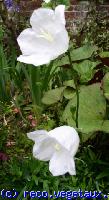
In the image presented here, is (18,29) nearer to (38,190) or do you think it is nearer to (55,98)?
(55,98)

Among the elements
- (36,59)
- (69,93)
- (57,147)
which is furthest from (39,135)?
(69,93)

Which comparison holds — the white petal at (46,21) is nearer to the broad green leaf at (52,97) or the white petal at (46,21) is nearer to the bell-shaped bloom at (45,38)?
the bell-shaped bloom at (45,38)

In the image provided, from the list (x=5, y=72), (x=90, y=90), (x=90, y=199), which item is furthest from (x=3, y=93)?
(x=90, y=199)

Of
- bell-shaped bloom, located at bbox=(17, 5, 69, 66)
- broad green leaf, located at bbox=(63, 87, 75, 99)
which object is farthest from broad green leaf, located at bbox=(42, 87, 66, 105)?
bell-shaped bloom, located at bbox=(17, 5, 69, 66)

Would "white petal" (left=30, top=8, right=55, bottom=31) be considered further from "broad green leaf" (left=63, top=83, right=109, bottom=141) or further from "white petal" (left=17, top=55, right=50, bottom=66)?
"broad green leaf" (left=63, top=83, right=109, bottom=141)

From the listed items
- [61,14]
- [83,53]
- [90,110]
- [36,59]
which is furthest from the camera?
[83,53]

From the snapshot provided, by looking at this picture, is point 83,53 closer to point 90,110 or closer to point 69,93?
point 69,93
